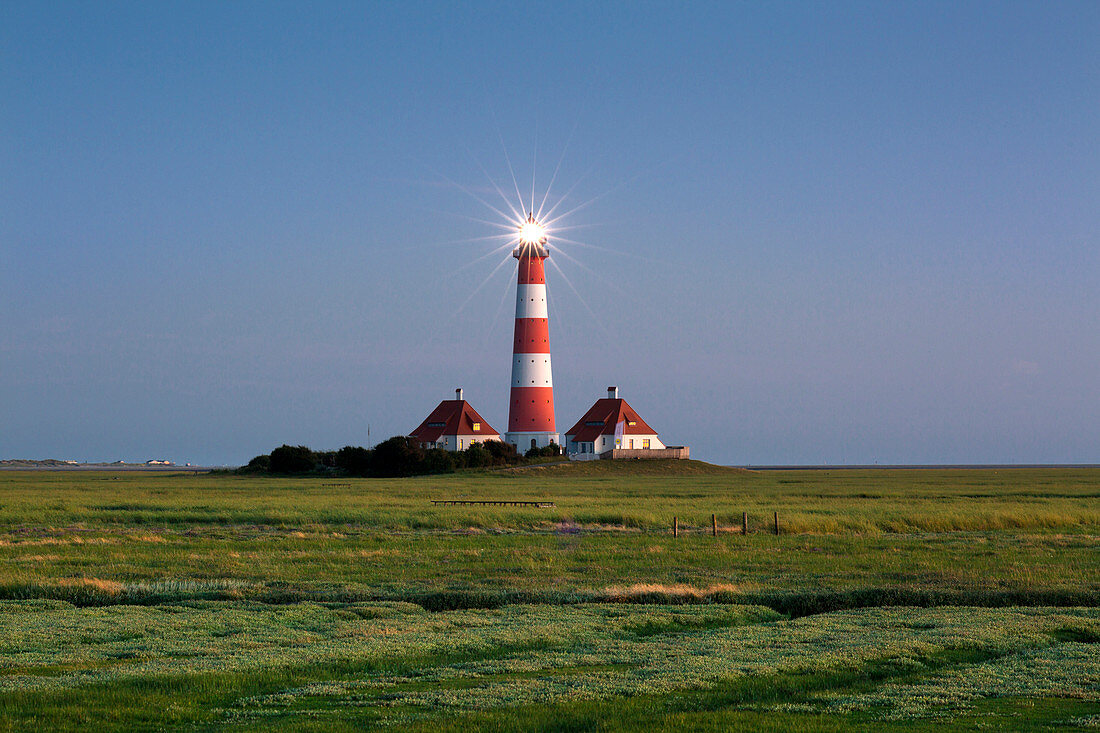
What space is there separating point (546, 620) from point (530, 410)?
8126 centimetres

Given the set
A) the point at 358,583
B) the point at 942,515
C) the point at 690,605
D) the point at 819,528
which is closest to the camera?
the point at 690,605

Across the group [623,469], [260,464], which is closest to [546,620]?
[623,469]

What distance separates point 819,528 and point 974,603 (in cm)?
1876

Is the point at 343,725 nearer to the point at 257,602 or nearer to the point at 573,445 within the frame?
the point at 257,602

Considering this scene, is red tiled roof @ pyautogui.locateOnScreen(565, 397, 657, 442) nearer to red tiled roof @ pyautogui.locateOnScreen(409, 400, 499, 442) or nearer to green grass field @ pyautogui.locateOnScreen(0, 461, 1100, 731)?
red tiled roof @ pyautogui.locateOnScreen(409, 400, 499, 442)

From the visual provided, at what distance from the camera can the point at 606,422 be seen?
118 meters

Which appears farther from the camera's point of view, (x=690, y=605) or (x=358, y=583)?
(x=358, y=583)

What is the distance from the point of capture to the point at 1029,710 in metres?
14.6

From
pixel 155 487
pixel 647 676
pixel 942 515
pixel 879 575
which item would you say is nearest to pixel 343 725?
pixel 647 676

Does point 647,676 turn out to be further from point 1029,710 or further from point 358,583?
point 358,583

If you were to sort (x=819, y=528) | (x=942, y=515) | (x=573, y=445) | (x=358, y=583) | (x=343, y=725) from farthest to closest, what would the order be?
(x=573, y=445)
(x=942, y=515)
(x=819, y=528)
(x=358, y=583)
(x=343, y=725)

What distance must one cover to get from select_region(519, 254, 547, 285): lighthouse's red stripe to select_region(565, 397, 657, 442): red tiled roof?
2217 cm

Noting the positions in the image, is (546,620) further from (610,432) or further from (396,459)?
(610,432)

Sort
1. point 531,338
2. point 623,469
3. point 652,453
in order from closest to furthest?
1. point 531,338
2. point 623,469
3. point 652,453
